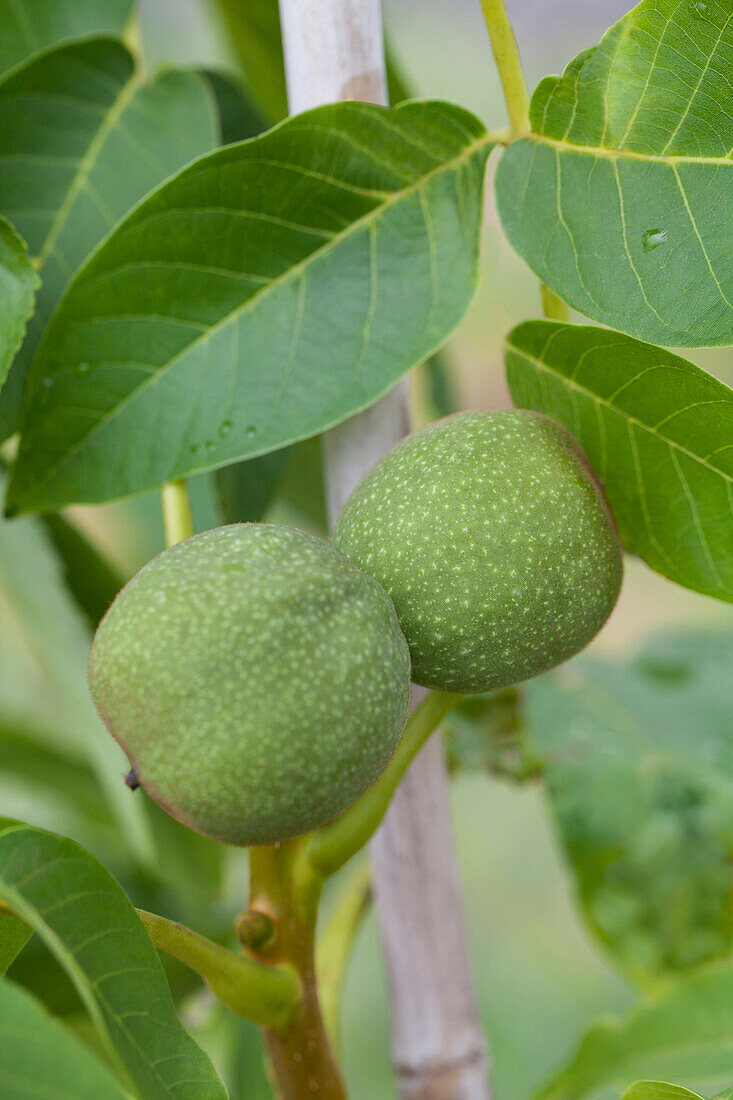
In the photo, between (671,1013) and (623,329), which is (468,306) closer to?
(623,329)

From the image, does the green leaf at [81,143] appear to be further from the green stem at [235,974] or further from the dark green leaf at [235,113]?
the green stem at [235,974]

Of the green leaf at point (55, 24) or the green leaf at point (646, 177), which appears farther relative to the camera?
the green leaf at point (55, 24)

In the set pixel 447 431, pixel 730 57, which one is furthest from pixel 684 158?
pixel 447 431

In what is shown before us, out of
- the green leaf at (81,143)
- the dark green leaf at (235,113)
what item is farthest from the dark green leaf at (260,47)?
the green leaf at (81,143)

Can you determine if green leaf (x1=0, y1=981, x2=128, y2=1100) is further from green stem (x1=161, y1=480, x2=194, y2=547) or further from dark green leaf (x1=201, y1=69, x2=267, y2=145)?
dark green leaf (x1=201, y1=69, x2=267, y2=145)

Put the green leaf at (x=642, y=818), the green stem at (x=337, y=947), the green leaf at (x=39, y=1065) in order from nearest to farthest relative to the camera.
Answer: the green leaf at (x=39, y=1065) → the green stem at (x=337, y=947) → the green leaf at (x=642, y=818)

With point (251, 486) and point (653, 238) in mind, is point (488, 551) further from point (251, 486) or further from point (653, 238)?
point (251, 486)

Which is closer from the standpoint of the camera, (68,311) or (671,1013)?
(68,311)
